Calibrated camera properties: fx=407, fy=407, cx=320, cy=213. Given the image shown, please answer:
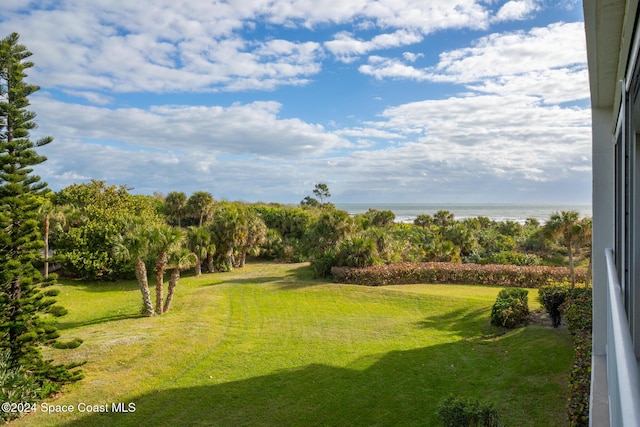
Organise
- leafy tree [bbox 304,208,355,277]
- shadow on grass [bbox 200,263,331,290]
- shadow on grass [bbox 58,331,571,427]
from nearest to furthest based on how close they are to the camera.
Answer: shadow on grass [bbox 58,331,571,427], shadow on grass [bbox 200,263,331,290], leafy tree [bbox 304,208,355,277]

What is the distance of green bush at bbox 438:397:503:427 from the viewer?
5141 millimetres

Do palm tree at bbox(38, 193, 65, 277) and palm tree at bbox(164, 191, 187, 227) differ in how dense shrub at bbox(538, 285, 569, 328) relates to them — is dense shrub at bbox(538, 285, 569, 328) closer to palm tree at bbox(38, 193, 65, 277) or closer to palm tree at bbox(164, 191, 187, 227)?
palm tree at bbox(38, 193, 65, 277)

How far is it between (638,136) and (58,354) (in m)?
12.5

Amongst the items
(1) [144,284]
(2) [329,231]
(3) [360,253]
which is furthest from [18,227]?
(2) [329,231]

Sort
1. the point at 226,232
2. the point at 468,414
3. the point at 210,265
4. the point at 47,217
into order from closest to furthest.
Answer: the point at 468,414
the point at 47,217
the point at 226,232
the point at 210,265

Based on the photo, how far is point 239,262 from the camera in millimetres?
27375

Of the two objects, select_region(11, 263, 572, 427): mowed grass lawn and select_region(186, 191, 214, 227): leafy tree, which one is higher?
select_region(186, 191, 214, 227): leafy tree

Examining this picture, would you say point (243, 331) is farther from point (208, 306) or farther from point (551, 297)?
point (551, 297)

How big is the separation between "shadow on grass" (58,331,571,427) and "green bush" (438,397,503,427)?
186cm

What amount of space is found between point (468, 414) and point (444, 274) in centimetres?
1525

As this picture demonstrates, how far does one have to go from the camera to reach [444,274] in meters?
19.8

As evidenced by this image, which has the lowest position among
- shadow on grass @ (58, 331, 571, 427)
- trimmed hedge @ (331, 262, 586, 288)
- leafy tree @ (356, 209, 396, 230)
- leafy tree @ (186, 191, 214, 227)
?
shadow on grass @ (58, 331, 571, 427)

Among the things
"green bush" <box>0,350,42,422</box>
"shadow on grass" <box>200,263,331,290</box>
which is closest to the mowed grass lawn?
"green bush" <box>0,350,42,422</box>

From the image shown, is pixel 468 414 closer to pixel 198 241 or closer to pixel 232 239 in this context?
pixel 198 241
